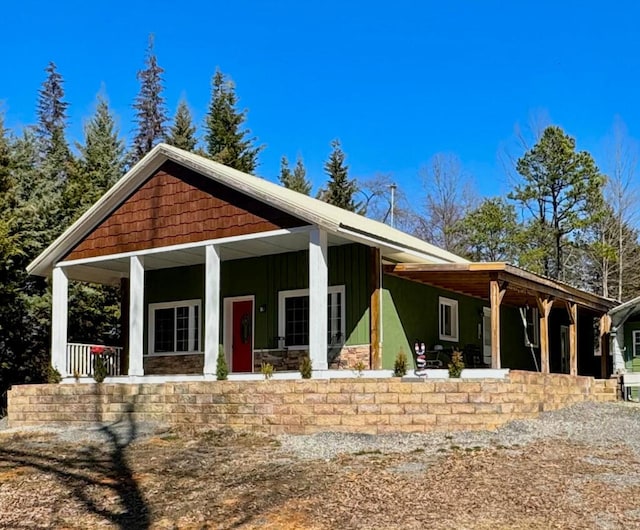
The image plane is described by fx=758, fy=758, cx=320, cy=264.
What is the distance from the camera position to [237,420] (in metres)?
12.2

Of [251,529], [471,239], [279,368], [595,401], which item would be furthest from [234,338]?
[471,239]

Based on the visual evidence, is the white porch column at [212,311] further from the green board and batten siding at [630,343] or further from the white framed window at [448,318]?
the green board and batten siding at [630,343]

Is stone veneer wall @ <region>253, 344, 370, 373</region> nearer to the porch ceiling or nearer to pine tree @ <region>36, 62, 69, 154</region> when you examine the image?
the porch ceiling

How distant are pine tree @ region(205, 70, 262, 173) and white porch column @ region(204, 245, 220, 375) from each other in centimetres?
1657

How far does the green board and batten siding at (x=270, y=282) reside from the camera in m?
14.2

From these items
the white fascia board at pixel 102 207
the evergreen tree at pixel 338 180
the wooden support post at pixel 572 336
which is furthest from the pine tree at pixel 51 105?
the wooden support post at pixel 572 336

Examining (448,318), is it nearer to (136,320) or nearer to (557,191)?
(136,320)

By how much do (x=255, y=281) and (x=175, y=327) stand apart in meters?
2.47

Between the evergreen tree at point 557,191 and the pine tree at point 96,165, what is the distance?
14660mm

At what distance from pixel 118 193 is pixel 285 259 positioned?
3.63m

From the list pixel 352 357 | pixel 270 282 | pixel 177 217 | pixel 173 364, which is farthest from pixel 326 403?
pixel 173 364

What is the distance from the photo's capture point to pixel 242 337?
52.5 ft

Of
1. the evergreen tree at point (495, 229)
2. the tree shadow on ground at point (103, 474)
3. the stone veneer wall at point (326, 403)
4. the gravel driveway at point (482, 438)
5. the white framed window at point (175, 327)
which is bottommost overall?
the tree shadow on ground at point (103, 474)

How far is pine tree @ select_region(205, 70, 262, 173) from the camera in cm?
3038
